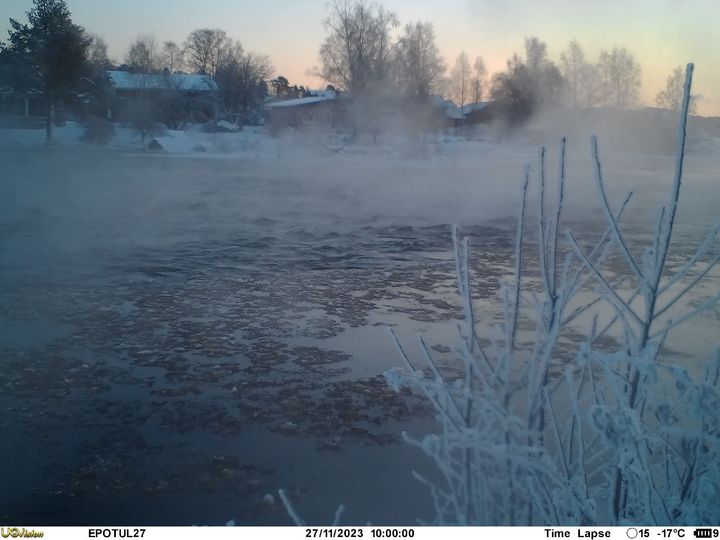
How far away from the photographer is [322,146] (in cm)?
3023

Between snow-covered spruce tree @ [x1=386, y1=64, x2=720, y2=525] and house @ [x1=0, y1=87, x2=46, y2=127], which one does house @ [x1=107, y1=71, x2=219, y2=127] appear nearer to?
house @ [x1=0, y1=87, x2=46, y2=127]

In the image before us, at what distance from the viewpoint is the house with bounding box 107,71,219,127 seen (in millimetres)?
37562

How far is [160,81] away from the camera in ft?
141

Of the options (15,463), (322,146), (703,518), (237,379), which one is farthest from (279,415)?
(322,146)

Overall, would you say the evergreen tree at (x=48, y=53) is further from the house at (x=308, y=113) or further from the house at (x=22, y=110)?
the house at (x=308, y=113)

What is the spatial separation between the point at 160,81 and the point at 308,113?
Answer: 31.1 feet

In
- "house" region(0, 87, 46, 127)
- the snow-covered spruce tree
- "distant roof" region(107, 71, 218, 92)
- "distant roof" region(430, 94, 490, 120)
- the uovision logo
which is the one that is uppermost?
"distant roof" region(107, 71, 218, 92)

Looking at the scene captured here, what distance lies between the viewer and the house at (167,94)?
37562mm

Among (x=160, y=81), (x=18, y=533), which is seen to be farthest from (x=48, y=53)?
(x=18, y=533)

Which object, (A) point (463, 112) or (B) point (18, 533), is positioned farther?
(A) point (463, 112)

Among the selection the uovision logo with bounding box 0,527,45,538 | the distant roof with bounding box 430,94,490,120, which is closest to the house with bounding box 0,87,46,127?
the distant roof with bounding box 430,94,490,120

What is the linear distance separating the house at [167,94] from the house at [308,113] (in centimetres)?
442

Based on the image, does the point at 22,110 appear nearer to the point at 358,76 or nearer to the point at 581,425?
the point at 358,76

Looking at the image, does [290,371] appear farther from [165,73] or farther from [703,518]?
[165,73]
